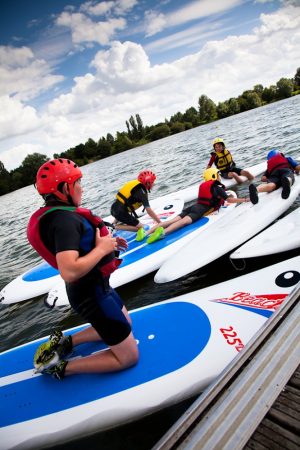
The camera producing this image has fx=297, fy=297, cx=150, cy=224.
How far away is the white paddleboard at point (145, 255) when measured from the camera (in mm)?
5043

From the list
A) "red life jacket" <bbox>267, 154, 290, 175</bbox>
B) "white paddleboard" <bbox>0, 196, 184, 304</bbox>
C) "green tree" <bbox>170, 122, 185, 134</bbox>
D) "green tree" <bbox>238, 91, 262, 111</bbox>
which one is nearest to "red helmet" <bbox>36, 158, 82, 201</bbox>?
"white paddleboard" <bbox>0, 196, 184, 304</bbox>

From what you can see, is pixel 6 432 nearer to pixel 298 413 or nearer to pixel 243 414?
pixel 243 414

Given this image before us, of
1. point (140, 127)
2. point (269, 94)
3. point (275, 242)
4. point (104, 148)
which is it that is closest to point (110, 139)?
point (104, 148)

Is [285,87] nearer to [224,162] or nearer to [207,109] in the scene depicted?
[207,109]

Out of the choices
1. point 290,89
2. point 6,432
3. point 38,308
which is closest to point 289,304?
point 6,432

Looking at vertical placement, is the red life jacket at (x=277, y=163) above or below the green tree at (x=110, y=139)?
below

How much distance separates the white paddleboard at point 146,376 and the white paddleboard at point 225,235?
3.66 feet

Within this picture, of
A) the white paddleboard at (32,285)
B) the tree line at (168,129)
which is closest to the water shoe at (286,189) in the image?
Answer: the white paddleboard at (32,285)

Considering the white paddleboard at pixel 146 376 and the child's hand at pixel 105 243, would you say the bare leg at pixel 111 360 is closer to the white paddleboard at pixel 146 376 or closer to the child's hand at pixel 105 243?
the white paddleboard at pixel 146 376

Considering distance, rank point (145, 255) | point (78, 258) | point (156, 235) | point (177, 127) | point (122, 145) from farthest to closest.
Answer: point (122, 145) → point (177, 127) → point (156, 235) → point (145, 255) → point (78, 258)

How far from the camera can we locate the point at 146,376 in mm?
2766

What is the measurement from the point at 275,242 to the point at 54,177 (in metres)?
3.60

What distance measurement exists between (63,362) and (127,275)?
2.38 m

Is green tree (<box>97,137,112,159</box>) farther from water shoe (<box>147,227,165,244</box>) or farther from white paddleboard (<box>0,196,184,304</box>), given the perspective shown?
water shoe (<box>147,227,165,244</box>)
